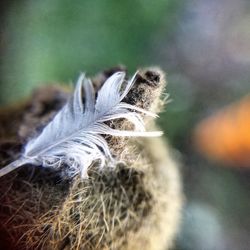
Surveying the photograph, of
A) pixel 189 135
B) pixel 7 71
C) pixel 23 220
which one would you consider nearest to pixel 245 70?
pixel 189 135

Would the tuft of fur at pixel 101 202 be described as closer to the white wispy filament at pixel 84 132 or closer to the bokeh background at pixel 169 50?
the white wispy filament at pixel 84 132

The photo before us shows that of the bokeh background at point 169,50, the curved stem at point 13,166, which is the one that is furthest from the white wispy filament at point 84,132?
the bokeh background at point 169,50

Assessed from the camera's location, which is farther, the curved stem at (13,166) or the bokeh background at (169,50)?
the bokeh background at (169,50)

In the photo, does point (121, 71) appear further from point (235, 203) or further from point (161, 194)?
point (235, 203)

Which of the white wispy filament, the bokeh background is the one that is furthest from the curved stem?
the bokeh background

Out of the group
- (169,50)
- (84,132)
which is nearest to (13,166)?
(84,132)

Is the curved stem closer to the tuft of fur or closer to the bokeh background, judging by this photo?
the tuft of fur

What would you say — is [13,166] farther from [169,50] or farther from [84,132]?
[169,50]
